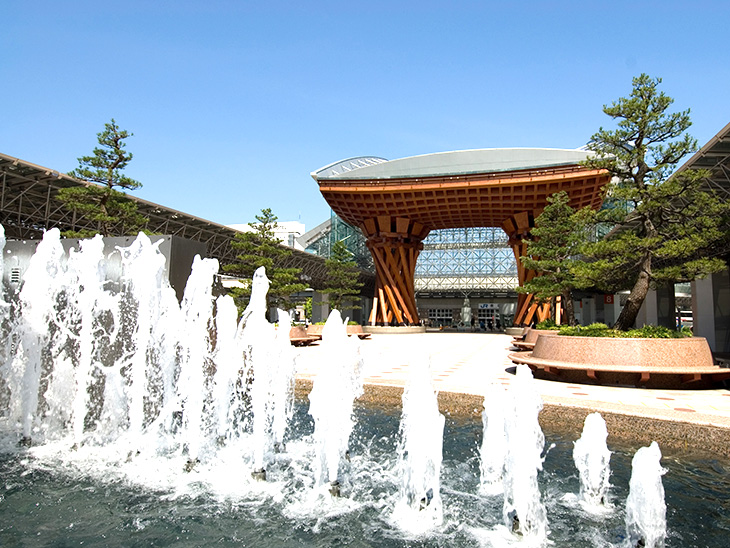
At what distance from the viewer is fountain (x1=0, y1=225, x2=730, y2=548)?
351 cm

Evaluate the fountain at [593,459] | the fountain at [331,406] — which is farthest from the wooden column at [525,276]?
the fountain at [331,406]

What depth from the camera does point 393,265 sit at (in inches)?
1403

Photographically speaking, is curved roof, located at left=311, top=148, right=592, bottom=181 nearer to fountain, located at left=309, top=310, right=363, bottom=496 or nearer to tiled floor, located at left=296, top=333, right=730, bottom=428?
tiled floor, located at left=296, top=333, right=730, bottom=428

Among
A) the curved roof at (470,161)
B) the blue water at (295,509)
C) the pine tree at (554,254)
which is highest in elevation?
the curved roof at (470,161)

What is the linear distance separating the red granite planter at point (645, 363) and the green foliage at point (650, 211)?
1.38 metres

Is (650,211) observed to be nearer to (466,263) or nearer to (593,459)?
(593,459)

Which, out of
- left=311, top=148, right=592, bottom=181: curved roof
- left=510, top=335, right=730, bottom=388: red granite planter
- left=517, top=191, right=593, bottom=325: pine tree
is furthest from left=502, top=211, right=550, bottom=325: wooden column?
left=510, top=335, right=730, bottom=388: red granite planter

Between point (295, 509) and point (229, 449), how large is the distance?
1687 millimetres

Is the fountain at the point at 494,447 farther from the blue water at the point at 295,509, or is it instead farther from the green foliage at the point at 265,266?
the green foliage at the point at 265,266

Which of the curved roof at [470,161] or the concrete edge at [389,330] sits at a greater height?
the curved roof at [470,161]

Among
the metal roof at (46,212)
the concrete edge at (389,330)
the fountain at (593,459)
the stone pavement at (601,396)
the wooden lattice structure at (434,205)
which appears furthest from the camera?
the concrete edge at (389,330)

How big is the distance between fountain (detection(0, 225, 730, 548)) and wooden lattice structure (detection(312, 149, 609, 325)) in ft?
84.7

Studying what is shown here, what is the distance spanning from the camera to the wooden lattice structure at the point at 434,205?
30.1 metres

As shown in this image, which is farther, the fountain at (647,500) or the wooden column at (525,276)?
the wooden column at (525,276)
